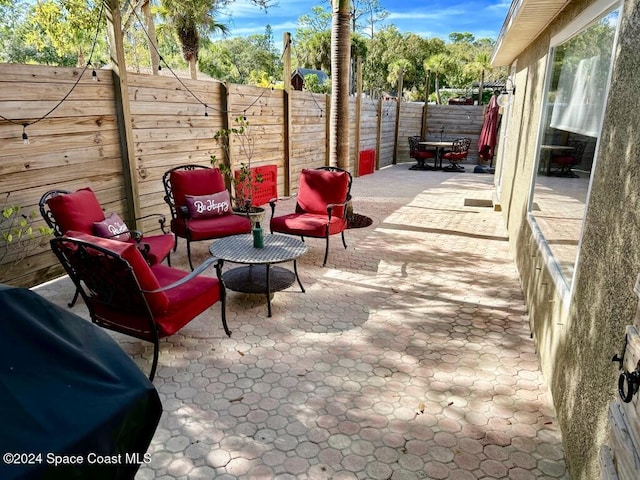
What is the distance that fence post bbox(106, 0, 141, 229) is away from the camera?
4.52 m

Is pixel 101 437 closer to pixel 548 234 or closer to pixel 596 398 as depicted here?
pixel 596 398

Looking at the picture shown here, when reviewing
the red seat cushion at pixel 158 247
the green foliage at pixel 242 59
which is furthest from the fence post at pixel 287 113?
the green foliage at pixel 242 59

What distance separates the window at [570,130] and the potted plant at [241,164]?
11.8ft

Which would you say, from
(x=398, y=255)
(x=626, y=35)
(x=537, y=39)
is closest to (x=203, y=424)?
(x=626, y=35)

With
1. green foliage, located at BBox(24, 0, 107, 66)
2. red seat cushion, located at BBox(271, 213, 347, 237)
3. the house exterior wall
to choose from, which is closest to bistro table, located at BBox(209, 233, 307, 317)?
red seat cushion, located at BBox(271, 213, 347, 237)

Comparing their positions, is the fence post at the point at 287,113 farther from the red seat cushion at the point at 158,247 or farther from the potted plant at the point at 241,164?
the red seat cushion at the point at 158,247

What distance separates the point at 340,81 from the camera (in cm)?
645

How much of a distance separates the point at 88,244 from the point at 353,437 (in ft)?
6.27

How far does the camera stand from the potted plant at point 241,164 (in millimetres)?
6524

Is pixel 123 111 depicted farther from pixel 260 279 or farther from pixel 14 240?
pixel 260 279

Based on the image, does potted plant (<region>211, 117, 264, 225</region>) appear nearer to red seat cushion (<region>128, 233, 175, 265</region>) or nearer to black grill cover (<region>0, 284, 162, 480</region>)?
red seat cushion (<region>128, 233, 175, 265</region>)

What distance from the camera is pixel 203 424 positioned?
249cm

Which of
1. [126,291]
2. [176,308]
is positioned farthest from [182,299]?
[126,291]

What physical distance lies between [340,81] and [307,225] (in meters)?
2.69
